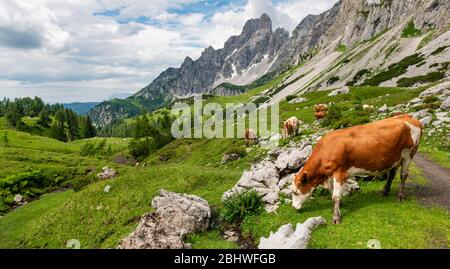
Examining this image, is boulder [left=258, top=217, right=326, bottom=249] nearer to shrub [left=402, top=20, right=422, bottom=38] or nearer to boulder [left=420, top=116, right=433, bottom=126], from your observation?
boulder [left=420, top=116, right=433, bottom=126]

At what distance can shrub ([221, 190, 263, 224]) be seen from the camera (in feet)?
64.9

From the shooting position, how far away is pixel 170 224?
18.9 metres

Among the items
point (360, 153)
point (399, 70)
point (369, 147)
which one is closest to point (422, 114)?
point (369, 147)

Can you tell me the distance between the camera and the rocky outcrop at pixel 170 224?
1738cm

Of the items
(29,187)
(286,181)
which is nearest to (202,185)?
(286,181)

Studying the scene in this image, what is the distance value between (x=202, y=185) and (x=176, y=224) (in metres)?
12.8

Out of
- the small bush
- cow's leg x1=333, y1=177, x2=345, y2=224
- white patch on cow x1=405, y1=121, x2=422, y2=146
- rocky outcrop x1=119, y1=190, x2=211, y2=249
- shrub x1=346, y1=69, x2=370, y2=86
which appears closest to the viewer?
cow's leg x1=333, y1=177, x2=345, y2=224

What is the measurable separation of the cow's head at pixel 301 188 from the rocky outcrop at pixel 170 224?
5.25 m

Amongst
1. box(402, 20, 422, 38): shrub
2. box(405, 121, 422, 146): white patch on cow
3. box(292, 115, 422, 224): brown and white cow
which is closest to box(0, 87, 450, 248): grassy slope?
box(292, 115, 422, 224): brown and white cow

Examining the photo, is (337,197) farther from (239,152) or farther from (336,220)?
(239,152)

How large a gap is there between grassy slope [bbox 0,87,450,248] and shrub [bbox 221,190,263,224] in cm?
88

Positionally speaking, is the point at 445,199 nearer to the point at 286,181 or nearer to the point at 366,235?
the point at 366,235
